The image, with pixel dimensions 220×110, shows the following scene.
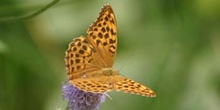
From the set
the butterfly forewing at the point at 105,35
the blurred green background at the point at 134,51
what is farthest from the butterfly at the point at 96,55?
the blurred green background at the point at 134,51

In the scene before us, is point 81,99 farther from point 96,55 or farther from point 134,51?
point 134,51

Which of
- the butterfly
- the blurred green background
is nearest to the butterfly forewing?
the butterfly

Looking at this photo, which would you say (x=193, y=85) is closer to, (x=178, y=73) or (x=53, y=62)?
(x=178, y=73)

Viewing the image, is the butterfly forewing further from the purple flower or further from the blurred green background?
Answer: the blurred green background

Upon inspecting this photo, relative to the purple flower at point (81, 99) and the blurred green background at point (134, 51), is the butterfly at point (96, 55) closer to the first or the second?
the purple flower at point (81, 99)

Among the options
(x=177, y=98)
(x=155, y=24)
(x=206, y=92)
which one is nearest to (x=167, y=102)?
(x=177, y=98)

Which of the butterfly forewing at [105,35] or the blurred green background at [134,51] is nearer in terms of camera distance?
the butterfly forewing at [105,35]

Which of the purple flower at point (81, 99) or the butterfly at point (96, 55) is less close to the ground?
the butterfly at point (96, 55)
